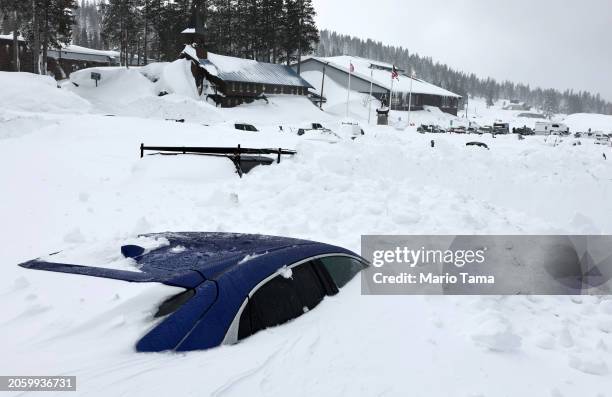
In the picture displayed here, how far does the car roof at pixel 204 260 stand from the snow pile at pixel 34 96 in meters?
37.7

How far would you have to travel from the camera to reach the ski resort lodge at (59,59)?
58.5m

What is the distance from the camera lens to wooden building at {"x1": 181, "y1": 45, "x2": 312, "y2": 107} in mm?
57000

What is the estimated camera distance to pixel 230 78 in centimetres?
5688

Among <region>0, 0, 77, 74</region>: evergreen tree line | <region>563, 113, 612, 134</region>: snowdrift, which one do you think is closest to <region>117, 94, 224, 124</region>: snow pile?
<region>0, 0, 77, 74</region>: evergreen tree line

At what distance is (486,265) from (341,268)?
11.8ft

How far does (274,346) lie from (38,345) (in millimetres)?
1635

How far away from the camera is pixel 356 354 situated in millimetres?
3861

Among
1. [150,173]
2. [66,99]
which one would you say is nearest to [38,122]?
[66,99]

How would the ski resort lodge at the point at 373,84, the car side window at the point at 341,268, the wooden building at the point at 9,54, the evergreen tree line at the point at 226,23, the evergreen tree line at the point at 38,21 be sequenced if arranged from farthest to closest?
the ski resort lodge at the point at 373,84 < the evergreen tree line at the point at 226,23 < the wooden building at the point at 9,54 < the evergreen tree line at the point at 38,21 < the car side window at the point at 341,268

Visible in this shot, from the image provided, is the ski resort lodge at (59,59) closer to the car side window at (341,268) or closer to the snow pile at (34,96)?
the snow pile at (34,96)

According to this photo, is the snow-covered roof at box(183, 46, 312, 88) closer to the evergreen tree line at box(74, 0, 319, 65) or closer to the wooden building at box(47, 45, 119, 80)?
the evergreen tree line at box(74, 0, 319, 65)

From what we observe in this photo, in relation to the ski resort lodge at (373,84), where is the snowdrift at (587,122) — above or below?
below

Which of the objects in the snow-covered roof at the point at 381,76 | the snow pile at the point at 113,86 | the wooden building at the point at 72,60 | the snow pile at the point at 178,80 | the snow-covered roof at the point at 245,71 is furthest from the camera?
the snow-covered roof at the point at 381,76

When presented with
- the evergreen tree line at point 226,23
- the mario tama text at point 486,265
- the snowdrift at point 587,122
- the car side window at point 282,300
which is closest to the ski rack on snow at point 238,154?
the mario tama text at point 486,265
